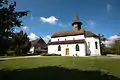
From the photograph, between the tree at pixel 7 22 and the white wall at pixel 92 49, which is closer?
the tree at pixel 7 22

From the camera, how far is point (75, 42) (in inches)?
1870

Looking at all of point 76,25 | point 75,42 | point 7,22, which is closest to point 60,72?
point 7,22

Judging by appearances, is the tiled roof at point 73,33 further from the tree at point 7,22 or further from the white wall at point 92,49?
the tree at point 7,22

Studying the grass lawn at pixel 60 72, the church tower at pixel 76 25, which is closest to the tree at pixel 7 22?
the grass lawn at pixel 60 72

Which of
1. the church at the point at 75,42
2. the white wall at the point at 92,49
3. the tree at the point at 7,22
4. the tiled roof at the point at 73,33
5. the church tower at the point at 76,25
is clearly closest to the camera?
the tree at the point at 7,22

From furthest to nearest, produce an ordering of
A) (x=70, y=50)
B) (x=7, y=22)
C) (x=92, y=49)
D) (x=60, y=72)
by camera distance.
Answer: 1. (x=70, y=50)
2. (x=92, y=49)
3. (x=60, y=72)
4. (x=7, y=22)

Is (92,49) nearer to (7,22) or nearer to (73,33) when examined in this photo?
(73,33)

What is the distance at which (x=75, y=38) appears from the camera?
4959 cm

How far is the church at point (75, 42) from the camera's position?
46094 millimetres

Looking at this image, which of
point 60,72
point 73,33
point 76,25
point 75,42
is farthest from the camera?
point 76,25

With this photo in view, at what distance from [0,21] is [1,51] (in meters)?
2.21

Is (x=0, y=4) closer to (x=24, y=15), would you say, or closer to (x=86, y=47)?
(x=24, y=15)

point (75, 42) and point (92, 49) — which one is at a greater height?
point (75, 42)

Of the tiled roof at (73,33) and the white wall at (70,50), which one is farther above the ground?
the tiled roof at (73,33)
